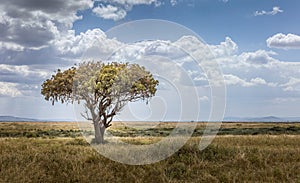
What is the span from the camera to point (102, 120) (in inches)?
848

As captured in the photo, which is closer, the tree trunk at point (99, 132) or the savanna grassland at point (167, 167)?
the savanna grassland at point (167, 167)

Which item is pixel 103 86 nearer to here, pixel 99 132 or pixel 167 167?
pixel 99 132

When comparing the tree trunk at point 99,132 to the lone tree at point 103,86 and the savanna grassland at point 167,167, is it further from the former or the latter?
the savanna grassland at point 167,167

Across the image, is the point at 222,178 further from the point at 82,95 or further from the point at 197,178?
the point at 82,95

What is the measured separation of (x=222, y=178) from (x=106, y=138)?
41.0ft

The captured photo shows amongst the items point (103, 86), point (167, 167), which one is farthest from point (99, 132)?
point (167, 167)

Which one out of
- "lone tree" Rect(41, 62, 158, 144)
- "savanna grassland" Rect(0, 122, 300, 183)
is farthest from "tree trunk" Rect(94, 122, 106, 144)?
"savanna grassland" Rect(0, 122, 300, 183)

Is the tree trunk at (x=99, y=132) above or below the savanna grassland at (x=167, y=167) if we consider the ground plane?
above

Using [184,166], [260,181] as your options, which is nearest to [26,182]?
[184,166]

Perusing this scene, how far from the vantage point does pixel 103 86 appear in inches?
778

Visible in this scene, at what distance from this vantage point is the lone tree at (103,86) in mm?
19797

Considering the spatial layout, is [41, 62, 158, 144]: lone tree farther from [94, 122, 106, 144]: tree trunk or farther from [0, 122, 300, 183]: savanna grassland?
[0, 122, 300, 183]: savanna grassland

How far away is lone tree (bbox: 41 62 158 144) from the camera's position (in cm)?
1980

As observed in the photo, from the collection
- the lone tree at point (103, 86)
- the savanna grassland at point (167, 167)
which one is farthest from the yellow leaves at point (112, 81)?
the savanna grassland at point (167, 167)
